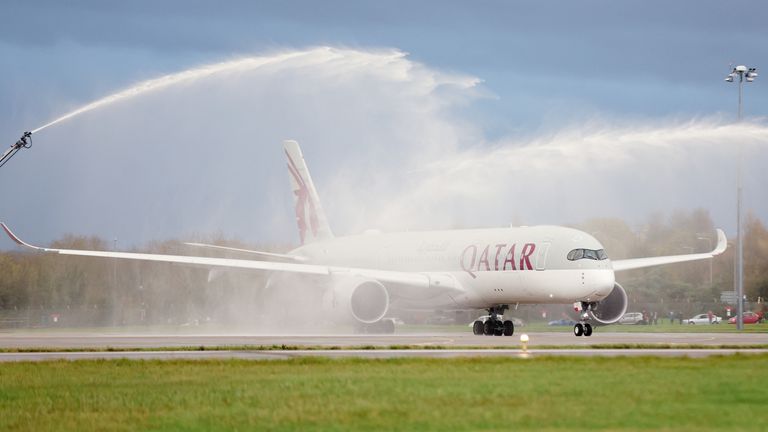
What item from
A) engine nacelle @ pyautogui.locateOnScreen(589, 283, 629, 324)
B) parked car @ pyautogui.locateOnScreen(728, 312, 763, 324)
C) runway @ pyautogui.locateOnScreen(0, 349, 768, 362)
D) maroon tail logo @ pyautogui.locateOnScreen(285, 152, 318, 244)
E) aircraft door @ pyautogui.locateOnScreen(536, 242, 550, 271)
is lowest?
runway @ pyautogui.locateOnScreen(0, 349, 768, 362)

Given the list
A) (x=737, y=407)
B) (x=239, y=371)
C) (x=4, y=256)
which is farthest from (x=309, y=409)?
(x=4, y=256)

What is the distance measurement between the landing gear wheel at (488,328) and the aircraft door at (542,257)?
5.66 m

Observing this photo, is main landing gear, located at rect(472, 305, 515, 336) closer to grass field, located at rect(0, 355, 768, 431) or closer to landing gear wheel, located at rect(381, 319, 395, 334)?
landing gear wheel, located at rect(381, 319, 395, 334)

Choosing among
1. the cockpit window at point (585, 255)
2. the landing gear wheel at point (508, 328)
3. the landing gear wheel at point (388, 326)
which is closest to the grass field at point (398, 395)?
the cockpit window at point (585, 255)

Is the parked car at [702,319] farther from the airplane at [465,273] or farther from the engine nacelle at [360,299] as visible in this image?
the engine nacelle at [360,299]

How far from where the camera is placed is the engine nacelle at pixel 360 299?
58.1 meters

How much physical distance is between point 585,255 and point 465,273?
812cm

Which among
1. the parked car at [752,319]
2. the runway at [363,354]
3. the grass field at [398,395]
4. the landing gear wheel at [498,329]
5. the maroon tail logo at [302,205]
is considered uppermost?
the maroon tail logo at [302,205]

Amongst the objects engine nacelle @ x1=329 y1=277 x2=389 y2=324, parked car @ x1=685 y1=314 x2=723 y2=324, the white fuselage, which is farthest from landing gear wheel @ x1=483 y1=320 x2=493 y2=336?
parked car @ x1=685 y1=314 x2=723 y2=324

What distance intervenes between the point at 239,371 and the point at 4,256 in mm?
63230

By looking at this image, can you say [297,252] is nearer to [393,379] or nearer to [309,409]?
[393,379]

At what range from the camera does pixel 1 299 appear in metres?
88.5

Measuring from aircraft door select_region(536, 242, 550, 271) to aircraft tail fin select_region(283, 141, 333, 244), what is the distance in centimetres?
2334

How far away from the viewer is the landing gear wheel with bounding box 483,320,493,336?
193 ft
